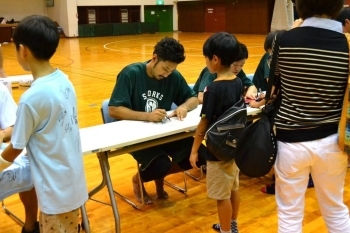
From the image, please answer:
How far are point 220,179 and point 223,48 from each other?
71 cm

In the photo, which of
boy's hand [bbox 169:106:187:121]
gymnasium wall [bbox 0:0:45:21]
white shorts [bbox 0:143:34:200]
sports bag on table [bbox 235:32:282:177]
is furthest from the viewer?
gymnasium wall [bbox 0:0:45:21]

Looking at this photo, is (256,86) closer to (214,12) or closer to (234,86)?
(234,86)

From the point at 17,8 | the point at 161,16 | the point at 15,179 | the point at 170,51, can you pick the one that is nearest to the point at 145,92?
the point at 170,51

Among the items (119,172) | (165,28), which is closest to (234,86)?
(119,172)

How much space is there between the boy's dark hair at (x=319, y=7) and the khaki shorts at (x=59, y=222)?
4.25 ft

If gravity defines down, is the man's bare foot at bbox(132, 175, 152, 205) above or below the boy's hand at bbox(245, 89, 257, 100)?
below

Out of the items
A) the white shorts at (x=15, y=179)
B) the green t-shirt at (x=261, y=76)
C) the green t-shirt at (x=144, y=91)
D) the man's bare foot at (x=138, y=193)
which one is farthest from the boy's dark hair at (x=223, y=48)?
the green t-shirt at (x=261, y=76)

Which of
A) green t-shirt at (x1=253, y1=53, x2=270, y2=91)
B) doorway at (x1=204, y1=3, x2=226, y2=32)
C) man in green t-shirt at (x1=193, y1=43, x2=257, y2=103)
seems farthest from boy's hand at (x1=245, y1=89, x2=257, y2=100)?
doorway at (x1=204, y1=3, x2=226, y2=32)

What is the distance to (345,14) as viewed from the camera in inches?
123

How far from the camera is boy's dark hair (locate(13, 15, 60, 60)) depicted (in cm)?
165

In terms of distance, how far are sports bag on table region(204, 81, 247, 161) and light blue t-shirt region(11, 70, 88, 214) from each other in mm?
715

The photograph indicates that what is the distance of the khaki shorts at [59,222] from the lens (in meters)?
1.80

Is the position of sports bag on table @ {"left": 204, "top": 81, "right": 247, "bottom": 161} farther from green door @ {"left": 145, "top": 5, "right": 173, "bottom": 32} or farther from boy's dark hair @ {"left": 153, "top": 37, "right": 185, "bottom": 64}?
green door @ {"left": 145, "top": 5, "right": 173, "bottom": 32}

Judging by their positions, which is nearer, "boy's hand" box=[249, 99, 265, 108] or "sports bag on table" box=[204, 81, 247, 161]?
"sports bag on table" box=[204, 81, 247, 161]
